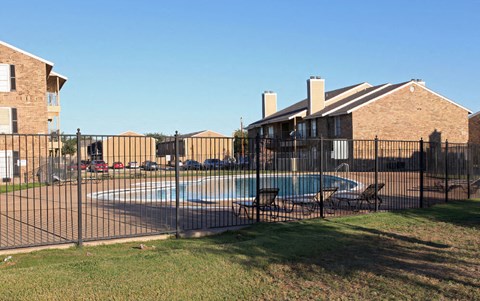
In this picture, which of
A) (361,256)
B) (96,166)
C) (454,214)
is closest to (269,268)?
(361,256)

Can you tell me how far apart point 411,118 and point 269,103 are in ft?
72.8

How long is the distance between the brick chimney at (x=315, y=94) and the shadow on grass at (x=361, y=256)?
34403mm

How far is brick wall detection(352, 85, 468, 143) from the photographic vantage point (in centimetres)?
3847

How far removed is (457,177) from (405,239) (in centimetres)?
1149

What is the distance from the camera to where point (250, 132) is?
60406 millimetres

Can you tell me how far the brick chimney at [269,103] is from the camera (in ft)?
191

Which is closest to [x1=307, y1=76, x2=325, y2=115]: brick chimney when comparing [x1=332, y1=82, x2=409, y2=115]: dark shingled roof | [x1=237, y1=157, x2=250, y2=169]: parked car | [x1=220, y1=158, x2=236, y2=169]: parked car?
[x1=332, y1=82, x2=409, y2=115]: dark shingled roof

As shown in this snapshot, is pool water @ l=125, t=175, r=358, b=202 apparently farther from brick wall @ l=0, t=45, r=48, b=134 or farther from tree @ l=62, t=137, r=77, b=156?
brick wall @ l=0, t=45, r=48, b=134

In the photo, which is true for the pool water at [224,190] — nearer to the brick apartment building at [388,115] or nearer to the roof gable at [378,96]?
the roof gable at [378,96]

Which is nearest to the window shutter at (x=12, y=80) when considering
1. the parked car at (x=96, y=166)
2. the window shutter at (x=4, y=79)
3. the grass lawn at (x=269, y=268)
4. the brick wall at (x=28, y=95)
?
the brick wall at (x=28, y=95)

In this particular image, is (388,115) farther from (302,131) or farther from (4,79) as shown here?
(4,79)

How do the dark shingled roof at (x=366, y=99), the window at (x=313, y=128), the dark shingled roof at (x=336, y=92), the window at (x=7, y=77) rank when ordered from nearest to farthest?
the window at (x=7, y=77)
the dark shingled roof at (x=366, y=99)
the window at (x=313, y=128)
the dark shingled roof at (x=336, y=92)

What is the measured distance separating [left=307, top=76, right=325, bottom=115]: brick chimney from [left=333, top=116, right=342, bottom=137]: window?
396 centimetres

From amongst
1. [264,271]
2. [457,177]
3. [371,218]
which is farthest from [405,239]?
[457,177]
